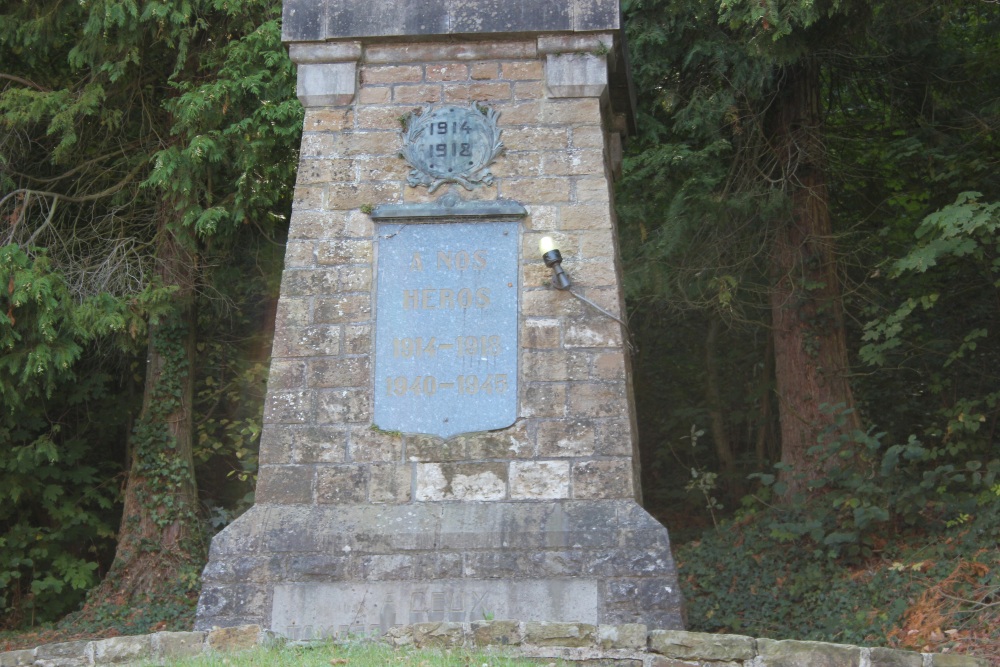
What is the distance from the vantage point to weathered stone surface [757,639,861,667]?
4730mm

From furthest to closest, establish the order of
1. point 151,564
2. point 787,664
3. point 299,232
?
point 151,564 → point 299,232 → point 787,664

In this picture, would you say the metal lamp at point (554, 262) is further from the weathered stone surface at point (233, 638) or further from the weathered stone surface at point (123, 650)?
the weathered stone surface at point (123, 650)

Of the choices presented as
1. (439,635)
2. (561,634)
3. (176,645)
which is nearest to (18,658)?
(176,645)

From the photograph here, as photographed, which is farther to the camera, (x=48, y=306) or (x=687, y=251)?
(x=687, y=251)

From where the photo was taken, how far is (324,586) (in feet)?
20.2

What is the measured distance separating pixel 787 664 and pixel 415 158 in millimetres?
3454

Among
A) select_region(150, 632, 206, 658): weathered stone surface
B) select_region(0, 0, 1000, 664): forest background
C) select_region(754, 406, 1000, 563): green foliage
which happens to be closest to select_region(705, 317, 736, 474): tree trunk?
select_region(0, 0, 1000, 664): forest background

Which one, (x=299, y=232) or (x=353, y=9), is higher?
(x=353, y=9)

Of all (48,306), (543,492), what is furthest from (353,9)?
(48,306)

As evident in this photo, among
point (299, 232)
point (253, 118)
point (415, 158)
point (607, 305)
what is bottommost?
point (607, 305)

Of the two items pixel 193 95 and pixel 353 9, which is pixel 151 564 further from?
pixel 353 9

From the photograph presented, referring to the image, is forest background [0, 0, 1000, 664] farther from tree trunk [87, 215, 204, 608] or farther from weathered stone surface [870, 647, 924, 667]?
weathered stone surface [870, 647, 924, 667]

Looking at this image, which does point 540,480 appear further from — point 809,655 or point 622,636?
point 809,655

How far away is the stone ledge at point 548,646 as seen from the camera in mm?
4910
